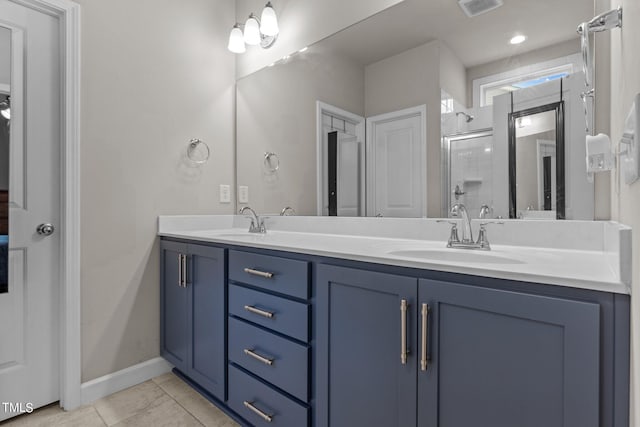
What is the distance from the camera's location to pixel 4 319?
60.7 inches

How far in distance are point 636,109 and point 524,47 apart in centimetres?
98

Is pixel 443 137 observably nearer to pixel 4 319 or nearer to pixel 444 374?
pixel 444 374

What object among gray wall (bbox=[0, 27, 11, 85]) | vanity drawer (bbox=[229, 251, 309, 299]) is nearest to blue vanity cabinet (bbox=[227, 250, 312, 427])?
vanity drawer (bbox=[229, 251, 309, 299])

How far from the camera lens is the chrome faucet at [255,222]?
6.90 feet

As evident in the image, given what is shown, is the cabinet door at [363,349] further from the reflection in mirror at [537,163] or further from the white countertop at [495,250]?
the reflection in mirror at [537,163]

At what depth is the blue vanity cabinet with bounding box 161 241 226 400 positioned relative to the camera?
1544mm

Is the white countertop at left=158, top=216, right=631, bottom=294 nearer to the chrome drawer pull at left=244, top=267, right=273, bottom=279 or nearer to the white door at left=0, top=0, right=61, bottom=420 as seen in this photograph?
the chrome drawer pull at left=244, top=267, right=273, bottom=279

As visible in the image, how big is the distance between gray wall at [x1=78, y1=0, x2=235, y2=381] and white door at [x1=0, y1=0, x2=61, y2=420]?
0.43 feet

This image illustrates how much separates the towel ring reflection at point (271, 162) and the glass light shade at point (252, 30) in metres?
0.71

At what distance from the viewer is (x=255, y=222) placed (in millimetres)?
2266

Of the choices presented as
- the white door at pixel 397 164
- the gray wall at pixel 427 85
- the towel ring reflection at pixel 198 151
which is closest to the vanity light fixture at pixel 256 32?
the towel ring reflection at pixel 198 151

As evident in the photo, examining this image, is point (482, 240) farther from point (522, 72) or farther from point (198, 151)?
point (198, 151)

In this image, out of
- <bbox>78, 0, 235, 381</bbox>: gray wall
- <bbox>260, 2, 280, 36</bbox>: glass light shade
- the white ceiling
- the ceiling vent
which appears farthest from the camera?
<bbox>260, 2, 280, 36</bbox>: glass light shade

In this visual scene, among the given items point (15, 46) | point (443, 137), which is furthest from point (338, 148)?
point (15, 46)
